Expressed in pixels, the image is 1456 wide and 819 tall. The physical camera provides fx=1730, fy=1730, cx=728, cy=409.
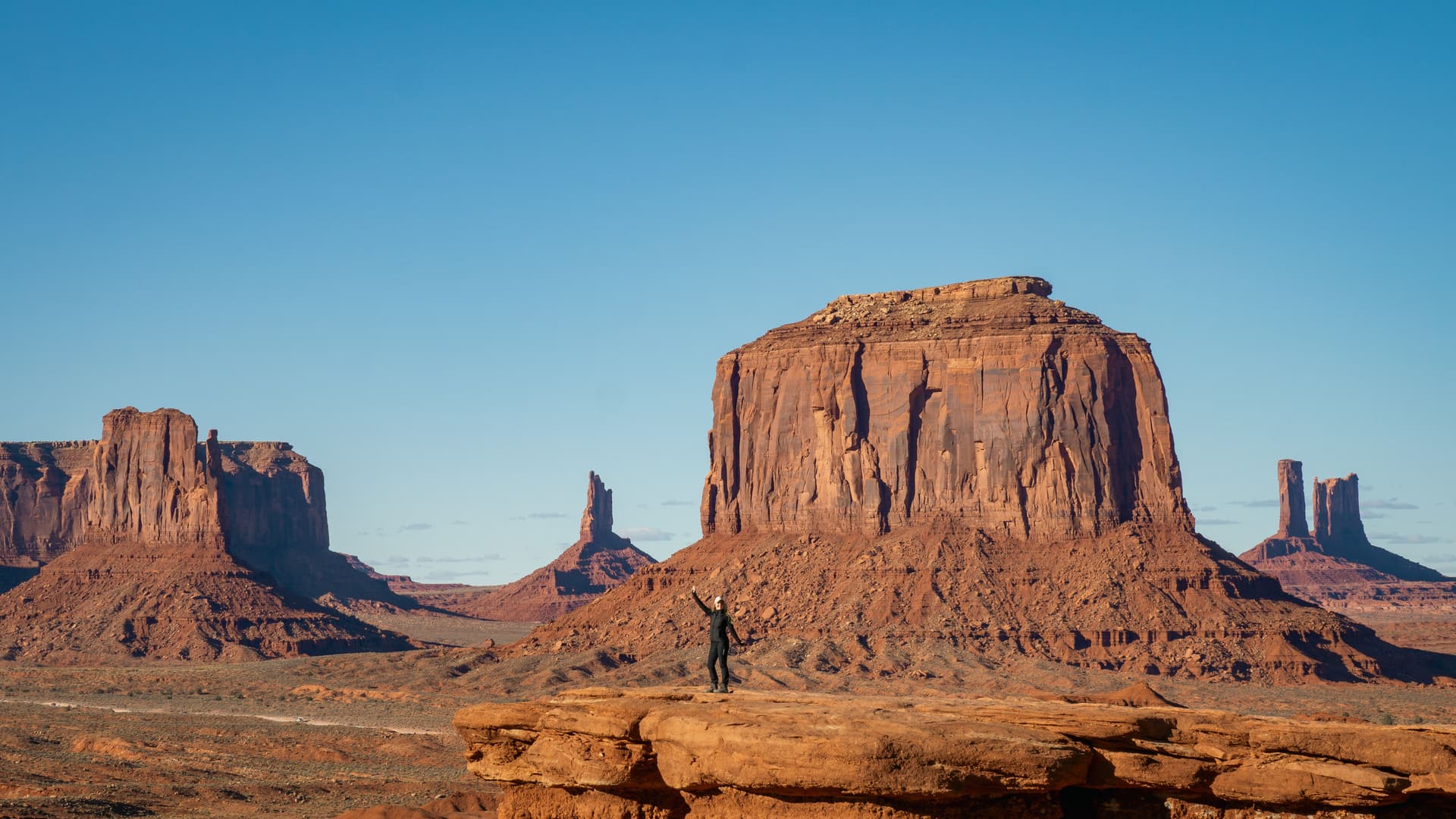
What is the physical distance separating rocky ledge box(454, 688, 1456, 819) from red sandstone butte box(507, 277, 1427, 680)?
65.2 meters

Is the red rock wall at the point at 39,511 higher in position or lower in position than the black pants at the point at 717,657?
higher

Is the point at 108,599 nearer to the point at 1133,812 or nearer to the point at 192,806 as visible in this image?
the point at 192,806

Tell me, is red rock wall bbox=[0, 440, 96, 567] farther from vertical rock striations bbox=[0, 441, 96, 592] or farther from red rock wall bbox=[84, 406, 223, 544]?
red rock wall bbox=[84, 406, 223, 544]

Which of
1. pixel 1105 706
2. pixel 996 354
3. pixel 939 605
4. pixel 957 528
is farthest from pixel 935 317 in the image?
pixel 1105 706

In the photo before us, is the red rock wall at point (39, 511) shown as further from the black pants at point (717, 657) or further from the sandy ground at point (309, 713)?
the black pants at point (717, 657)

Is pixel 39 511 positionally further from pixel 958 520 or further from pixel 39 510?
pixel 958 520

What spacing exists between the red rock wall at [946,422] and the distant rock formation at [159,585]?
37368 millimetres

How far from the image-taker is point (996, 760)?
73.8 feet

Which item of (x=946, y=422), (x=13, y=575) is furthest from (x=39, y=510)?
(x=946, y=422)

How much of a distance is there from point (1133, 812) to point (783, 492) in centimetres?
8868

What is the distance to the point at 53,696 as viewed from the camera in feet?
308

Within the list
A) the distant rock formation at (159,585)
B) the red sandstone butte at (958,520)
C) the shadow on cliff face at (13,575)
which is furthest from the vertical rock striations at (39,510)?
the red sandstone butte at (958,520)

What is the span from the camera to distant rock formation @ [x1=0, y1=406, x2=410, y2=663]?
126312mm

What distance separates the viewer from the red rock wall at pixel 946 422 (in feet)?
340
